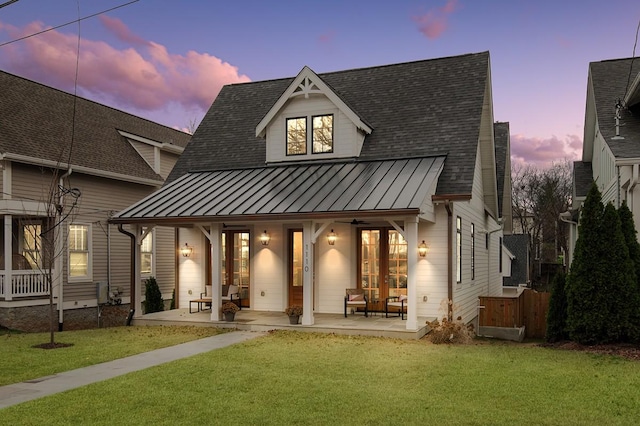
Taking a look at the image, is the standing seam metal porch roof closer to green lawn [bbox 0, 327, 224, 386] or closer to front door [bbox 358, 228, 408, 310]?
front door [bbox 358, 228, 408, 310]

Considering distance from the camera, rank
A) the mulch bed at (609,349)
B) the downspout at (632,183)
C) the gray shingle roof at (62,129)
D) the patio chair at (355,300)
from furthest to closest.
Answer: the gray shingle roof at (62,129) < the patio chair at (355,300) < the downspout at (632,183) < the mulch bed at (609,349)

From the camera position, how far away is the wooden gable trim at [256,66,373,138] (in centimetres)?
1603

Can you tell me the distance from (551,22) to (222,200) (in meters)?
10.3

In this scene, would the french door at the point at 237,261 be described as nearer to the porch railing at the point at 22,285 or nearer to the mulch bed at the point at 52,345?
the porch railing at the point at 22,285

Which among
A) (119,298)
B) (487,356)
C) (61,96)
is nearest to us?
(487,356)

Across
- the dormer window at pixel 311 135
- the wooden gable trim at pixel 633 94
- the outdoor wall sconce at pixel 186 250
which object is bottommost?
the outdoor wall sconce at pixel 186 250

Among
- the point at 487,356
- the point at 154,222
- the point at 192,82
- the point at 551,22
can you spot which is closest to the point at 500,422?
the point at 487,356

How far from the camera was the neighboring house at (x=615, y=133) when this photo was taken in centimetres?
1252

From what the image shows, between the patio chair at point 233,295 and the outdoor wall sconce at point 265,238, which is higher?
the outdoor wall sconce at point 265,238

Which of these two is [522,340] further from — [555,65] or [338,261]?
[555,65]

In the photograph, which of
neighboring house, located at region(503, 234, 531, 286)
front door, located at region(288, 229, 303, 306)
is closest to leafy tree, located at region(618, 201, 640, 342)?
front door, located at region(288, 229, 303, 306)

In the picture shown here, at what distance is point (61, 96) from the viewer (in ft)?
70.6

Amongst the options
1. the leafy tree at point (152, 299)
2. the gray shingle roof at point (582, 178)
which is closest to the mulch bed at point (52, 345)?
the leafy tree at point (152, 299)

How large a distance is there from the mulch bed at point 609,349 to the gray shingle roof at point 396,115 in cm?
428
